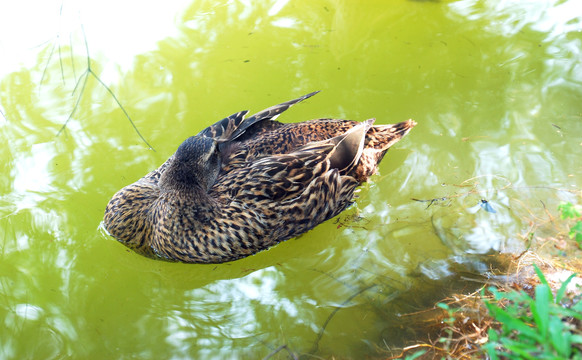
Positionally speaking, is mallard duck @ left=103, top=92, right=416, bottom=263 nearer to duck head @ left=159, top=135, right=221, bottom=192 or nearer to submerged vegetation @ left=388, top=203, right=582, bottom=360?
duck head @ left=159, top=135, right=221, bottom=192

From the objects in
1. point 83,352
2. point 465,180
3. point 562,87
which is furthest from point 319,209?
point 562,87

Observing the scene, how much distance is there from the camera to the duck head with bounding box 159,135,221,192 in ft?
13.2

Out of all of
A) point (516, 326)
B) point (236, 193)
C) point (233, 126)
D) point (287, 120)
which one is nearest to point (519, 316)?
point (516, 326)

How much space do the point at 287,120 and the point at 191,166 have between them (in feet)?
6.10

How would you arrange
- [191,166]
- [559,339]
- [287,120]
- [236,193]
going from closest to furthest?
[559,339] < [191,166] < [236,193] < [287,120]

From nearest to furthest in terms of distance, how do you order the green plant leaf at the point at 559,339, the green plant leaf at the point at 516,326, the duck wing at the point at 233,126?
the green plant leaf at the point at 559,339
the green plant leaf at the point at 516,326
the duck wing at the point at 233,126

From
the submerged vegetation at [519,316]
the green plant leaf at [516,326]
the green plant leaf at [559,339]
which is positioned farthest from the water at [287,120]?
the green plant leaf at [559,339]

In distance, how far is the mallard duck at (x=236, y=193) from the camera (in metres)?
4.14

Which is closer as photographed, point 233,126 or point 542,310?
point 542,310

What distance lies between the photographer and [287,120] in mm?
5609

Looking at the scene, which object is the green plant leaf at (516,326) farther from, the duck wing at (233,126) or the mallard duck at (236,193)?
the duck wing at (233,126)

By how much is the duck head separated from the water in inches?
31.3

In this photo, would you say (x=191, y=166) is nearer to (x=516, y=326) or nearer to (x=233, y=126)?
(x=233, y=126)

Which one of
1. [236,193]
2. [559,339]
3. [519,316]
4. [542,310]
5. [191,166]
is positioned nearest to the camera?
[559,339]
